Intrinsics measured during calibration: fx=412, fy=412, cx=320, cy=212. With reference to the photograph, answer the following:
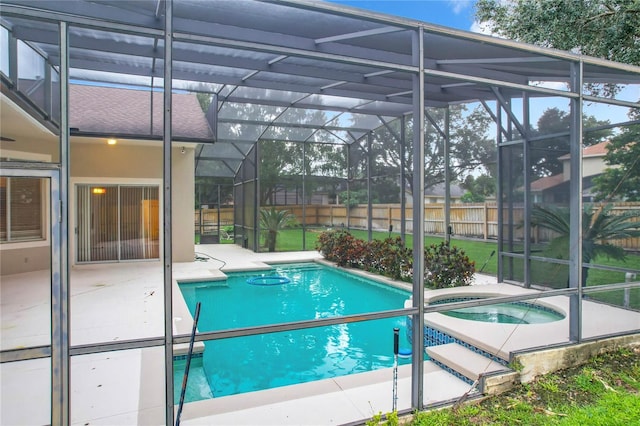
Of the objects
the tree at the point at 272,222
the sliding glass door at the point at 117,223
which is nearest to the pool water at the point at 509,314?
the sliding glass door at the point at 117,223

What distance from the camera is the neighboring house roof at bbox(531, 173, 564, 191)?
662 centimetres

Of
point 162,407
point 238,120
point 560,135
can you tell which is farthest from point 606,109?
point 238,120

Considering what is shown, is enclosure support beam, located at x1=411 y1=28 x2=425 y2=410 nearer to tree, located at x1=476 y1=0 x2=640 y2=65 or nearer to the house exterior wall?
tree, located at x1=476 y1=0 x2=640 y2=65

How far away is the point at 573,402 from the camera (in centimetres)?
341

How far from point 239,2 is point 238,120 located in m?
7.60

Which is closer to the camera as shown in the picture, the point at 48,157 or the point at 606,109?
the point at 606,109

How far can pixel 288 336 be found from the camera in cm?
556

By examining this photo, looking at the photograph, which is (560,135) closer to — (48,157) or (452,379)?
(452,379)

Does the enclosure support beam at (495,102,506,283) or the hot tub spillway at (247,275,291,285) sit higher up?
the enclosure support beam at (495,102,506,283)

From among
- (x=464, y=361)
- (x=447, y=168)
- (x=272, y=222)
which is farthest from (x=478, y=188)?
(x=464, y=361)

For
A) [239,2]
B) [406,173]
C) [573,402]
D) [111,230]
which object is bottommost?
[573,402]

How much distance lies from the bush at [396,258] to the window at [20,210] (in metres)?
6.87

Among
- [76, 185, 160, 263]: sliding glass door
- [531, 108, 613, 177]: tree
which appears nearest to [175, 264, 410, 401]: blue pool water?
[76, 185, 160, 263]: sliding glass door

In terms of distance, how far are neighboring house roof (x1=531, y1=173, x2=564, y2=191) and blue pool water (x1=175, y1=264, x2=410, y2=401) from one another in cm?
301
